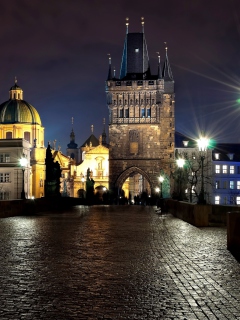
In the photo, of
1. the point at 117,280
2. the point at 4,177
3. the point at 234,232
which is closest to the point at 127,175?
the point at 4,177

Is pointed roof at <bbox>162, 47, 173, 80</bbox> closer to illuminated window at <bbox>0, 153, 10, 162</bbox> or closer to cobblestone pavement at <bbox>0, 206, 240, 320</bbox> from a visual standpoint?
illuminated window at <bbox>0, 153, 10, 162</bbox>

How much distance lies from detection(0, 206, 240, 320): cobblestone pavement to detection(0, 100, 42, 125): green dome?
341ft

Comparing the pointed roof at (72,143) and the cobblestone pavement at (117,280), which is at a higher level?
the pointed roof at (72,143)

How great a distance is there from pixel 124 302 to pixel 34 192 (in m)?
103

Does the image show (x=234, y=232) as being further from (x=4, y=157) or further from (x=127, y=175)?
(x=4, y=157)

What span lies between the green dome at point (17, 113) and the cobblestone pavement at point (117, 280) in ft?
341

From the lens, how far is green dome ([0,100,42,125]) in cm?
11794

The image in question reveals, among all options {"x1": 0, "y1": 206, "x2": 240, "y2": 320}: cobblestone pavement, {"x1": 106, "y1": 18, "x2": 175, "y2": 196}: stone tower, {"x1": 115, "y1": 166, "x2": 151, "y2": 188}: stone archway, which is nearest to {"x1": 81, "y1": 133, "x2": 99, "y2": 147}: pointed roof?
{"x1": 106, "y1": 18, "x2": 175, "y2": 196}: stone tower

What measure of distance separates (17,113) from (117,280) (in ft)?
364

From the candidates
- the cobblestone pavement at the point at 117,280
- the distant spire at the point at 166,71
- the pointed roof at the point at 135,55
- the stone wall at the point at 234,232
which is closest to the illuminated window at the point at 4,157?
the pointed roof at the point at 135,55

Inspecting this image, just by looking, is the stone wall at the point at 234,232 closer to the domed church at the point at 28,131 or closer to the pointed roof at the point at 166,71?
the domed church at the point at 28,131

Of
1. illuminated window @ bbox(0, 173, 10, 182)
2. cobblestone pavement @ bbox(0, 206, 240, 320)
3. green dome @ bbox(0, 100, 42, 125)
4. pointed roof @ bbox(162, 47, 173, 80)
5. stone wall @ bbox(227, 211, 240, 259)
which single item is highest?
pointed roof @ bbox(162, 47, 173, 80)

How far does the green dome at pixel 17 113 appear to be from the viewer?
118 m

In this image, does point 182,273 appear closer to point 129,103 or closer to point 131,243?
point 131,243
